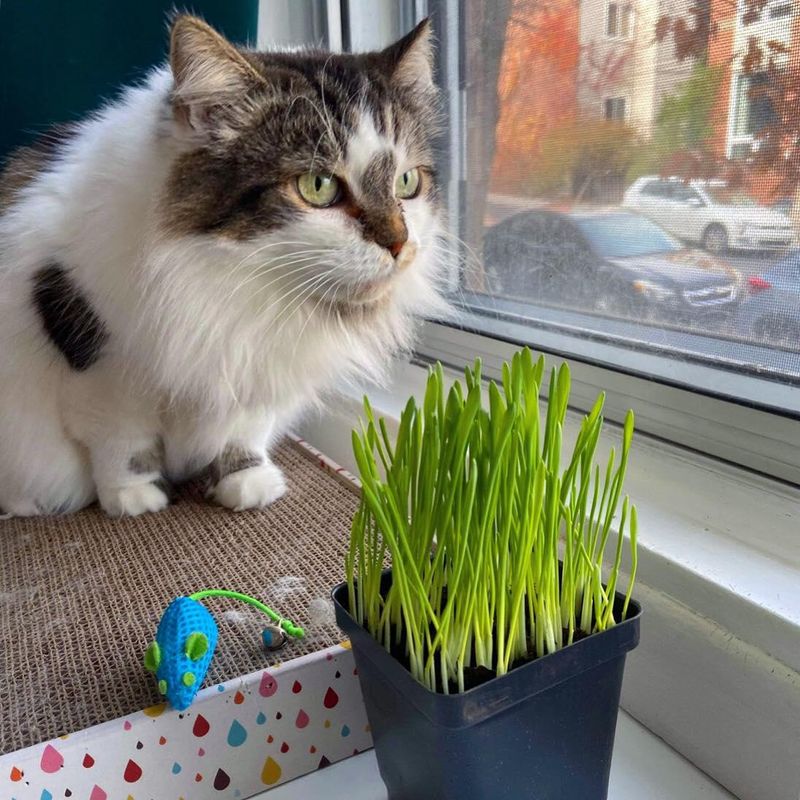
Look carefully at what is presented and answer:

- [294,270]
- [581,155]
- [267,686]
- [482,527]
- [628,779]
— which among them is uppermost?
[581,155]

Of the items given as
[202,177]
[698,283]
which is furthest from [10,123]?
[698,283]

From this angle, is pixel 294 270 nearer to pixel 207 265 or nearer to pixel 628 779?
pixel 207 265

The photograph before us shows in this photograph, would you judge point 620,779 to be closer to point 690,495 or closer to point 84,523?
point 690,495

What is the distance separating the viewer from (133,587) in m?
0.88

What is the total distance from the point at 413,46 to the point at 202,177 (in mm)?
330

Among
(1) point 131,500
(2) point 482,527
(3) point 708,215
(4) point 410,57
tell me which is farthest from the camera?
(1) point 131,500

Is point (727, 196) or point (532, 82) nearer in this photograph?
point (727, 196)

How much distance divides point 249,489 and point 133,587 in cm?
25

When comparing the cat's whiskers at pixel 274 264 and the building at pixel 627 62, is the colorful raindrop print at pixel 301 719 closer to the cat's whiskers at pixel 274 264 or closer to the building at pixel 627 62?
the cat's whiskers at pixel 274 264

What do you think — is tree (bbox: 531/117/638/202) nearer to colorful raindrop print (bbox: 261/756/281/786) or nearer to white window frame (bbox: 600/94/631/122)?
white window frame (bbox: 600/94/631/122)

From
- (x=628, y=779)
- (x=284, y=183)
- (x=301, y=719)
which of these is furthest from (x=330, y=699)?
(x=284, y=183)

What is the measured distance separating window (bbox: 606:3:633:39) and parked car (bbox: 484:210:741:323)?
0.22 m

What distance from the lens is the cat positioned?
0.85 meters

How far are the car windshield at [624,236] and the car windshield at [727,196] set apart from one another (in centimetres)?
8
